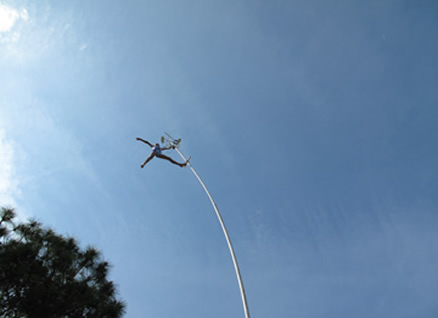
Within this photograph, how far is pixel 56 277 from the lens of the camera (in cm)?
725

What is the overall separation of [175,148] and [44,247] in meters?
6.41

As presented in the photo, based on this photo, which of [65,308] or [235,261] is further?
[235,261]

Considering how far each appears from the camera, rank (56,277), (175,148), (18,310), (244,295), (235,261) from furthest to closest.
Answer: (175,148) < (235,261) < (56,277) < (244,295) < (18,310)

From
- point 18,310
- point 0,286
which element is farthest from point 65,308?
point 0,286

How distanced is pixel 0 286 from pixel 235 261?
19.1 ft

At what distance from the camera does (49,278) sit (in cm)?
696

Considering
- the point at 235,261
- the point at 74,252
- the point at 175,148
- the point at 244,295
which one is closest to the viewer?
the point at 244,295

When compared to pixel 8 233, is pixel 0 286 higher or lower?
lower

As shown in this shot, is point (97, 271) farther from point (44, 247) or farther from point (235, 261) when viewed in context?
point (235, 261)

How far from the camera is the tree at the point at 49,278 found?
6379 mm

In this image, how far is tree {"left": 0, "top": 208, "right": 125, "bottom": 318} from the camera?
638 centimetres

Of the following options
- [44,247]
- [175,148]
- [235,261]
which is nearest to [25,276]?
[44,247]

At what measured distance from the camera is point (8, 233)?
7.40m

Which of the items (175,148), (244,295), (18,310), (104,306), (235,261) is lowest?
(18,310)
